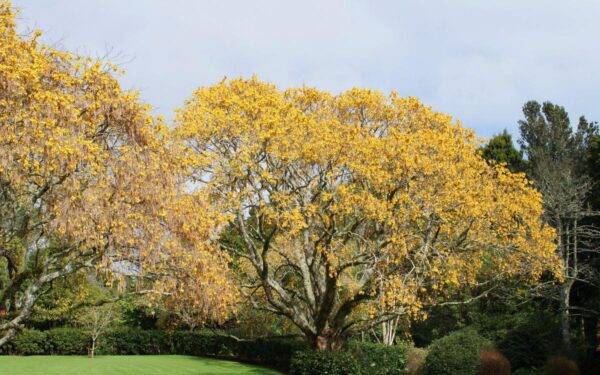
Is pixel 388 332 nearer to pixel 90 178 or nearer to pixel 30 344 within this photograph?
pixel 30 344

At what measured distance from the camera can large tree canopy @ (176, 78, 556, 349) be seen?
50.4 feet

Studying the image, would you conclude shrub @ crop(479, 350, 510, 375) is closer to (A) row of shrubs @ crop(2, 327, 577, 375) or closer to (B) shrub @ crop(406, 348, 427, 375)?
(A) row of shrubs @ crop(2, 327, 577, 375)

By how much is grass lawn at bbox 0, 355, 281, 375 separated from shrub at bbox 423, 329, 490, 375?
9797mm

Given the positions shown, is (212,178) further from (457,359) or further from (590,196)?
(590,196)

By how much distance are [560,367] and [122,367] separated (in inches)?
735

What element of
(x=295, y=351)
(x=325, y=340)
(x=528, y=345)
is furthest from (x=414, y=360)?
(x=295, y=351)

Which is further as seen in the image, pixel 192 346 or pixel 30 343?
pixel 192 346

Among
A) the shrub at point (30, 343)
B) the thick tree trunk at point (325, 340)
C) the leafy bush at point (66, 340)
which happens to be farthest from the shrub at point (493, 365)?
the shrub at point (30, 343)

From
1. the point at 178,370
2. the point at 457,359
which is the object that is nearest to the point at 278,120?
the point at 457,359

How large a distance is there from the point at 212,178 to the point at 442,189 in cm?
683

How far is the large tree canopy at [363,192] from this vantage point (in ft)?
50.4

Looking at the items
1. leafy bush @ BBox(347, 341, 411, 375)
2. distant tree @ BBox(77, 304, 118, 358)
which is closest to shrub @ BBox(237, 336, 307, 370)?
leafy bush @ BBox(347, 341, 411, 375)

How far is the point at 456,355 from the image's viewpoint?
16.6m

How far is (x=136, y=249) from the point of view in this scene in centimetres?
980
